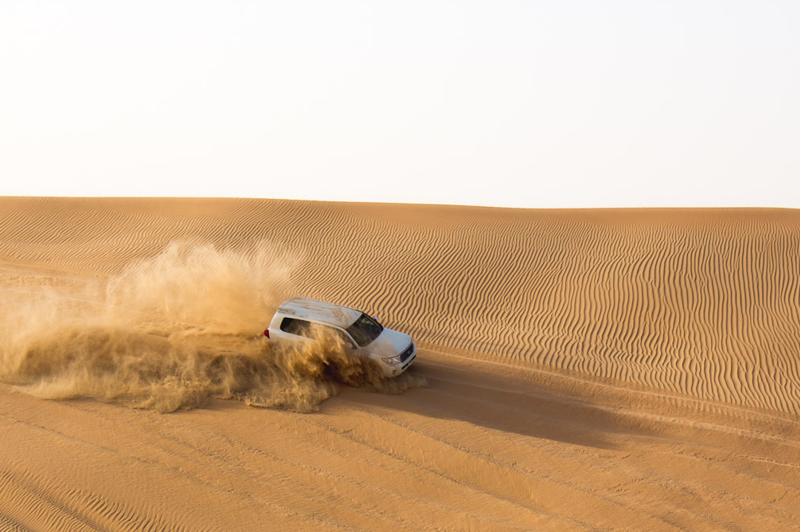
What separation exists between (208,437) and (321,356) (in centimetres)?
251

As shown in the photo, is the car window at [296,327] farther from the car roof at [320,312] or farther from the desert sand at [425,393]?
the desert sand at [425,393]

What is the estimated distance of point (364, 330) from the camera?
36.7 ft

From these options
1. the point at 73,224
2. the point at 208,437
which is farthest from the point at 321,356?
the point at 73,224

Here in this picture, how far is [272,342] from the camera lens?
36.2 ft

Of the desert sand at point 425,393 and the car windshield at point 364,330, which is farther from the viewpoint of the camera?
the car windshield at point 364,330

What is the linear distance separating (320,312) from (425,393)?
2.51m

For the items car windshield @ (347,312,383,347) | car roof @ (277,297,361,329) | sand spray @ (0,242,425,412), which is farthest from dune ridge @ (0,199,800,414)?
sand spray @ (0,242,425,412)

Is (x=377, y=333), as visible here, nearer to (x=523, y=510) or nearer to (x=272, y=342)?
(x=272, y=342)

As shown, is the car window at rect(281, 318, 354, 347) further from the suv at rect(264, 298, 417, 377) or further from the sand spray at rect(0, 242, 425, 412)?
the sand spray at rect(0, 242, 425, 412)

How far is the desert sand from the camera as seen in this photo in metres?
7.73

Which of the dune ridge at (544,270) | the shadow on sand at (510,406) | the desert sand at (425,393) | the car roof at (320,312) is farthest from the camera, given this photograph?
the dune ridge at (544,270)

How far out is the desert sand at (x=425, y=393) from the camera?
773cm

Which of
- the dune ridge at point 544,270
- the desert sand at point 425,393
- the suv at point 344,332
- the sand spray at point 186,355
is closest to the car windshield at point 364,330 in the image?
the suv at point 344,332

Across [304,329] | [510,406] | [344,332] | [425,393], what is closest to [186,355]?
[304,329]
